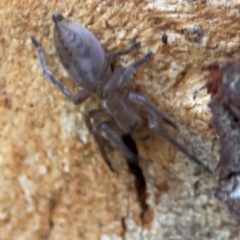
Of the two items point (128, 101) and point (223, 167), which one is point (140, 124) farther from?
point (223, 167)

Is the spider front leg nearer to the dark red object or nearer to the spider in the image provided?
the spider

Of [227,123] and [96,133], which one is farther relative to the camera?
[96,133]

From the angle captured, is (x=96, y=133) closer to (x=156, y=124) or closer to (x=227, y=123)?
(x=156, y=124)

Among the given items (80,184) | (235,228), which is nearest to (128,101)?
(80,184)

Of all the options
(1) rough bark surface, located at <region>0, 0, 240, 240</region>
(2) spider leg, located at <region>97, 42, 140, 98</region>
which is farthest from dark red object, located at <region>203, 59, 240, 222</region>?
(2) spider leg, located at <region>97, 42, 140, 98</region>

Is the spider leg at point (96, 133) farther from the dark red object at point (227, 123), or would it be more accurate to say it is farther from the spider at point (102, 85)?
the dark red object at point (227, 123)

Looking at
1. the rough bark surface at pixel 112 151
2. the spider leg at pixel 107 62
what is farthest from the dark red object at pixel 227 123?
the spider leg at pixel 107 62

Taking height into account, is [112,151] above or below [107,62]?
below

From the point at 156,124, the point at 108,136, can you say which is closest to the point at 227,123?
the point at 156,124
